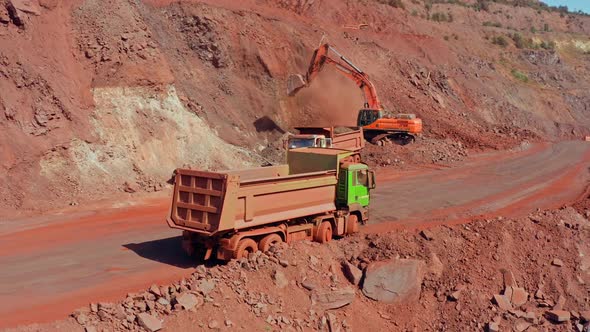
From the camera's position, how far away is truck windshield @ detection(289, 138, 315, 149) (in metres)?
26.2

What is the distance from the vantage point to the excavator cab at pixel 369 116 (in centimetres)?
3550

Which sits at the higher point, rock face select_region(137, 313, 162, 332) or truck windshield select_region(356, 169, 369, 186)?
truck windshield select_region(356, 169, 369, 186)

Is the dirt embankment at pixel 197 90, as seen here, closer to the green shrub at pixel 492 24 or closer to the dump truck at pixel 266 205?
the dump truck at pixel 266 205

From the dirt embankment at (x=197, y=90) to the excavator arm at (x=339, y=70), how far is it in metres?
1.63

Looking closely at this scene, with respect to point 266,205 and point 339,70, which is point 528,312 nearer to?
Answer: point 266,205

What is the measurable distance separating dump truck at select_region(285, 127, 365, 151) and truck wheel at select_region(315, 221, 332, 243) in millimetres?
10139

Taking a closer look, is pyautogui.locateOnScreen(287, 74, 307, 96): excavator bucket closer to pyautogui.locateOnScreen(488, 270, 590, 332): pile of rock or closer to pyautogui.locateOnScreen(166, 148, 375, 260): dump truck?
pyautogui.locateOnScreen(166, 148, 375, 260): dump truck

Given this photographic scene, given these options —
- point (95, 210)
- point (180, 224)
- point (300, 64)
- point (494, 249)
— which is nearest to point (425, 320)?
point (494, 249)

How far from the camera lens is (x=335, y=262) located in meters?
13.8

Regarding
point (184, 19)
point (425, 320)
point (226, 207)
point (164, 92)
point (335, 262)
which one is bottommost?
point (425, 320)

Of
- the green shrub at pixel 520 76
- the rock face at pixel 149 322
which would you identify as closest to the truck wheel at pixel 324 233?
the rock face at pixel 149 322

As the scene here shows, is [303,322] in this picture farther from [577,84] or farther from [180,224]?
[577,84]

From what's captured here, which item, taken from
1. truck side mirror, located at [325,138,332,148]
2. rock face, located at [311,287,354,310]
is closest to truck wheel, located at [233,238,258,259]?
rock face, located at [311,287,354,310]

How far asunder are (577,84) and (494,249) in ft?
212
